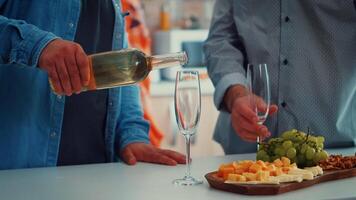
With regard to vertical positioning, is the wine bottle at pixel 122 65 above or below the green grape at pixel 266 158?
above

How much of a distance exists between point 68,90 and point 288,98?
824 mm

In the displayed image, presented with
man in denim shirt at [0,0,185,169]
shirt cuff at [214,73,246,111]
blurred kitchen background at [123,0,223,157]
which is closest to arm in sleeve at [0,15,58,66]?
man in denim shirt at [0,0,185,169]

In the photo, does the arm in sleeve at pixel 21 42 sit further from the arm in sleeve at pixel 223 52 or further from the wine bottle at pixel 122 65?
the arm in sleeve at pixel 223 52

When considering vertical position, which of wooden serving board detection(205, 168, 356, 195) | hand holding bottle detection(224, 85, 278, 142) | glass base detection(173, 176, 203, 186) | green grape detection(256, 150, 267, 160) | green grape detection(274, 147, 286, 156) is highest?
hand holding bottle detection(224, 85, 278, 142)

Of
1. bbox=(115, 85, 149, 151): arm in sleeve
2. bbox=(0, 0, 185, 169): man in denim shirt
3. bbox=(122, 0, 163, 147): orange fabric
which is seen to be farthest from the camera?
bbox=(122, 0, 163, 147): orange fabric

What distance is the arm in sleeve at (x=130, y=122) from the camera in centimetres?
177

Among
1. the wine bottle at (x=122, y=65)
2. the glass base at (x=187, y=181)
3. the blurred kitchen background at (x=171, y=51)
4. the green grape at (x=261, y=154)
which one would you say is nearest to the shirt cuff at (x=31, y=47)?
the wine bottle at (x=122, y=65)

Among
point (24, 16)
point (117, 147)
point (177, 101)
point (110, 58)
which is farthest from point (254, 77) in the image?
point (24, 16)

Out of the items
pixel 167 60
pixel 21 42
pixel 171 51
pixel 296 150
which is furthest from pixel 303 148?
pixel 171 51

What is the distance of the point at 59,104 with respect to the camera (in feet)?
→ 5.39

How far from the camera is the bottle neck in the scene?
1.41m

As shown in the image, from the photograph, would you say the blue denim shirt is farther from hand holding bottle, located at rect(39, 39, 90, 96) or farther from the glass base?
the glass base

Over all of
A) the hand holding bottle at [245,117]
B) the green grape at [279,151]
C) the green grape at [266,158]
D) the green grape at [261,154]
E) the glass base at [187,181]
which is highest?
the hand holding bottle at [245,117]

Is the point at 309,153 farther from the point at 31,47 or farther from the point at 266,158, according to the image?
the point at 31,47
